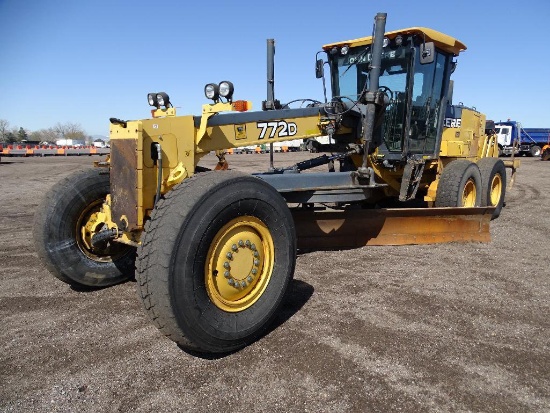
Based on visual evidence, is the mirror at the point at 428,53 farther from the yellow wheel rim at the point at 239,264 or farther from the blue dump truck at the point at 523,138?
the blue dump truck at the point at 523,138

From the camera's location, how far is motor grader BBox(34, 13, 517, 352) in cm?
286

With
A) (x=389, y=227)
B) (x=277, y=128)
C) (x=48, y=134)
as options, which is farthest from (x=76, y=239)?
(x=48, y=134)

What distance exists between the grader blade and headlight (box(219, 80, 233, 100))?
1907 mm

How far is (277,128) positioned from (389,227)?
7.24 ft

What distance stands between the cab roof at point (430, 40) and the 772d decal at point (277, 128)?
8.64 ft

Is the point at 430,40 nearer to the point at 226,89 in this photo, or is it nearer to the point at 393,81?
the point at 393,81

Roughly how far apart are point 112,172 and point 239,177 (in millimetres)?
1160

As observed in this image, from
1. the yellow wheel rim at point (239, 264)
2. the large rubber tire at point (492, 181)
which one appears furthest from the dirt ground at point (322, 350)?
the large rubber tire at point (492, 181)

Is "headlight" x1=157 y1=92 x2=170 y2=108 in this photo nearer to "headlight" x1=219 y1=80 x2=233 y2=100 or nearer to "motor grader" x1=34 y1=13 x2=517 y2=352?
"motor grader" x1=34 y1=13 x2=517 y2=352

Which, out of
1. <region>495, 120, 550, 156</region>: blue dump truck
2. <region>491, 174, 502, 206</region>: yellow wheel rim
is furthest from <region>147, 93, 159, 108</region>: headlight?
<region>495, 120, 550, 156</region>: blue dump truck

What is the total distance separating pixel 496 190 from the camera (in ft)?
28.3

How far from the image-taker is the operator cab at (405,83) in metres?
6.29

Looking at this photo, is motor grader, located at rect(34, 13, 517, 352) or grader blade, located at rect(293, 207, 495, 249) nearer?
motor grader, located at rect(34, 13, 517, 352)

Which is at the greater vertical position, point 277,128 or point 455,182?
point 277,128
